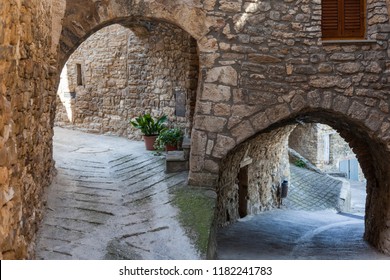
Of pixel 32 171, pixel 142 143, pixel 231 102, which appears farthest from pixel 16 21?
pixel 142 143

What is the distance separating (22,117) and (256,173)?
295 inches

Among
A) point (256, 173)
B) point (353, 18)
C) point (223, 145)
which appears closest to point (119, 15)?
point (223, 145)

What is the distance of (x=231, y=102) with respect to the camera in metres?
5.60

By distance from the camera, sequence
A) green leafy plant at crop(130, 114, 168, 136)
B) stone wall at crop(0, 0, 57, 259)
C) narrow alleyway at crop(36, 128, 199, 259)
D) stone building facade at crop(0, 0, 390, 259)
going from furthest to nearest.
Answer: green leafy plant at crop(130, 114, 168, 136), stone building facade at crop(0, 0, 390, 259), narrow alleyway at crop(36, 128, 199, 259), stone wall at crop(0, 0, 57, 259)

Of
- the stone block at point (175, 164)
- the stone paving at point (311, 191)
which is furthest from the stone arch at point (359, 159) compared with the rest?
the stone paving at point (311, 191)

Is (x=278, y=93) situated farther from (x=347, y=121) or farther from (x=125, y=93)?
(x=125, y=93)

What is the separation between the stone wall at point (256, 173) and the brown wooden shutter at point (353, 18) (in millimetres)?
2174

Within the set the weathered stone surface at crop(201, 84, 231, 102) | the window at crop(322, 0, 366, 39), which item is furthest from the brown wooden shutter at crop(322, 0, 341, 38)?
the weathered stone surface at crop(201, 84, 231, 102)

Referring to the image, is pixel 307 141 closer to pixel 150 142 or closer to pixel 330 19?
pixel 150 142

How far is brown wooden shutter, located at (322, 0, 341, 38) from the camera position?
568 cm

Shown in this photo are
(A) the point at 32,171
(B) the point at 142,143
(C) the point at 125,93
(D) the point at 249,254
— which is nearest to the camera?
(A) the point at 32,171

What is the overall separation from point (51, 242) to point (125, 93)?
19.6 feet

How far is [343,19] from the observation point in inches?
225

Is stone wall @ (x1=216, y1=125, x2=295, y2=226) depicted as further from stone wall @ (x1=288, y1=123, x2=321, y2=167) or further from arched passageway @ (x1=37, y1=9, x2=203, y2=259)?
stone wall @ (x1=288, y1=123, x2=321, y2=167)
